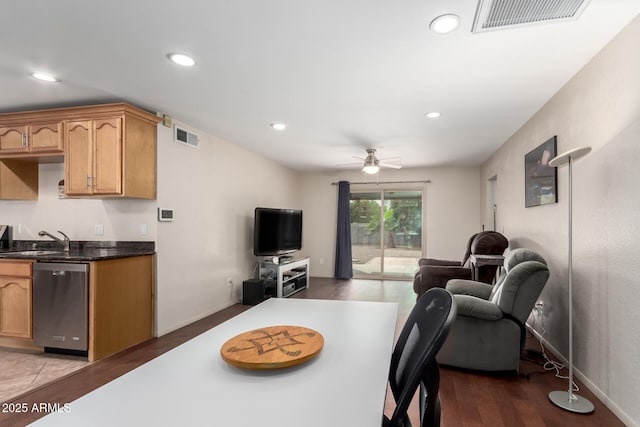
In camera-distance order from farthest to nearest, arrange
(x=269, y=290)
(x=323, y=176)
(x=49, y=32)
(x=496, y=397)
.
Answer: (x=323, y=176), (x=269, y=290), (x=496, y=397), (x=49, y=32)

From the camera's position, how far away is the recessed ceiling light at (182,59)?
7.49 ft

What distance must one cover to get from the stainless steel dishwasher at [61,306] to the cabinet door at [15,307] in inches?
3.3

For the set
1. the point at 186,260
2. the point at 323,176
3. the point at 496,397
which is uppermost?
the point at 323,176

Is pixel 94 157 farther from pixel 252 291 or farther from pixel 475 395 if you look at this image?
pixel 475 395

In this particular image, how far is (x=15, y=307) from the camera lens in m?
3.11

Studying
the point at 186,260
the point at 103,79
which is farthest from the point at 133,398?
the point at 186,260

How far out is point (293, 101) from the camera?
316 centimetres

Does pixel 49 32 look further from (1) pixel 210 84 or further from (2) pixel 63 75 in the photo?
(1) pixel 210 84

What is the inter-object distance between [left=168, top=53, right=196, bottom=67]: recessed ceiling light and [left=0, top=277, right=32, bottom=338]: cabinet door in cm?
245

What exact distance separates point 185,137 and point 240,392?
3629mm

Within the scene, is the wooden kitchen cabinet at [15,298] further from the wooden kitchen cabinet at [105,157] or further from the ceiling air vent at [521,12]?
A: the ceiling air vent at [521,12]

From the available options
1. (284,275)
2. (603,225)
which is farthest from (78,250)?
(603,225)

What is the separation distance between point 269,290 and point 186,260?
182 cm

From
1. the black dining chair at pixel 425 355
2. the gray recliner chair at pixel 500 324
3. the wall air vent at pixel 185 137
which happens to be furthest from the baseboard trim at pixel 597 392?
the wall air vent at pixel 185 137
